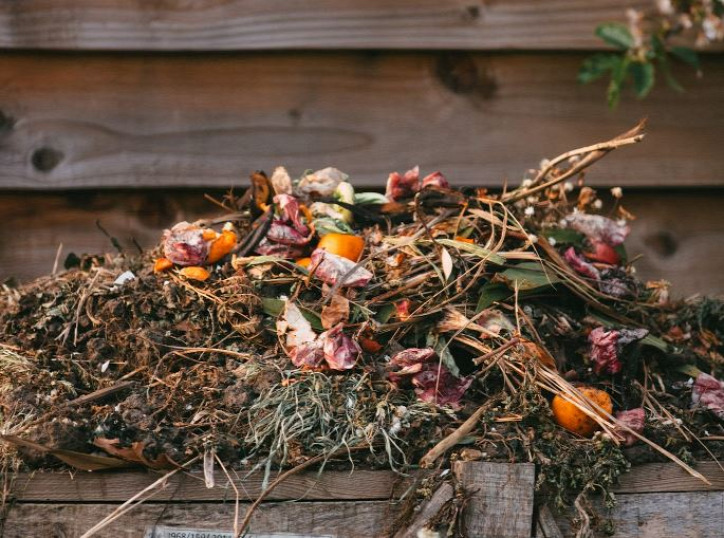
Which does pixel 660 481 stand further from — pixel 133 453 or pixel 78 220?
pixel 78 220

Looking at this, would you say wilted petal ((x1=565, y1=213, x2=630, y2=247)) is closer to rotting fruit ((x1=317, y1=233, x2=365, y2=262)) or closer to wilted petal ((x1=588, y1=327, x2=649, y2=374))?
wilted petal ((x1=588, y1=327, x2=649, y2=374))

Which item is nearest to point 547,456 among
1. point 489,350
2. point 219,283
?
point 489,350

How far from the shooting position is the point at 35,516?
49.3 inches

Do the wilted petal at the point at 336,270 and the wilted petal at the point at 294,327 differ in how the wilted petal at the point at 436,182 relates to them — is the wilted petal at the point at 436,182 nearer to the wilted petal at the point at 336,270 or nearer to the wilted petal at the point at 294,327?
the wilted petal at the point at 336,270

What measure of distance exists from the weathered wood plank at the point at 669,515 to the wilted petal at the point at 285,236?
740 millimetres

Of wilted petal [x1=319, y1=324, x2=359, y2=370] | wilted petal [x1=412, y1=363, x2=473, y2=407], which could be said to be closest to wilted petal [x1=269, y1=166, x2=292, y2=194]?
wilted petal [x1=319, y1=324, x2=359, y2=370]

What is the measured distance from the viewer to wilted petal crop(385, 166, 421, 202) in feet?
5.87

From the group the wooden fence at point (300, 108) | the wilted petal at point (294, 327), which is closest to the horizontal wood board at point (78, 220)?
the wooden fence at point (300, 108)

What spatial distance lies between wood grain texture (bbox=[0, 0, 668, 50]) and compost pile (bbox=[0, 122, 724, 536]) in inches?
17.6

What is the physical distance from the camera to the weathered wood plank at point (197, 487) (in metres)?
1.24

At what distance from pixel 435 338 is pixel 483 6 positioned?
3.34 ft

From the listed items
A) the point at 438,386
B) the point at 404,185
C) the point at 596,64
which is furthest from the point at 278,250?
the point at 596,64

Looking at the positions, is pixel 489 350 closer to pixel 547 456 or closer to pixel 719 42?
pixel 547 456

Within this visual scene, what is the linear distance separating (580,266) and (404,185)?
1.37 feet
